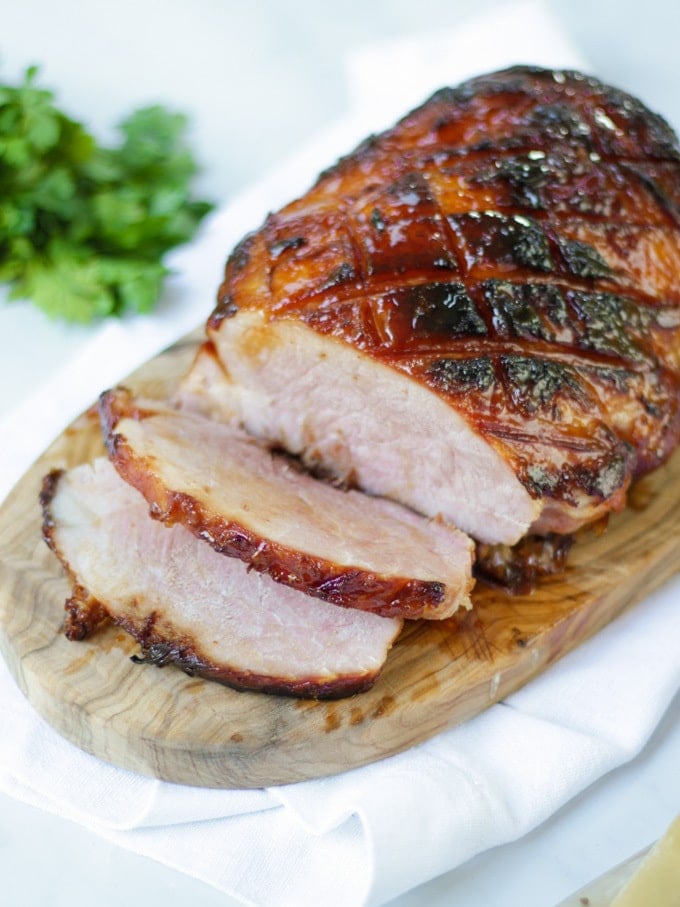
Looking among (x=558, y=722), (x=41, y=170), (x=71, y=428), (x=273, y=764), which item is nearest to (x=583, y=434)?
(x=558, y=722)

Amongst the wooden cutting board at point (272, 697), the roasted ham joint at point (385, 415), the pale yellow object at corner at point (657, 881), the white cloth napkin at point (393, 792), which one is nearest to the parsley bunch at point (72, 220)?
the roasted ham joint at point (385, 415)

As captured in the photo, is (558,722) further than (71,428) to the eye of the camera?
No

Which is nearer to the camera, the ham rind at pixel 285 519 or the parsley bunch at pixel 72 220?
the ham rind at pixel 285 519

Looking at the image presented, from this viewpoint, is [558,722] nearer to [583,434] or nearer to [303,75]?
[583,434]

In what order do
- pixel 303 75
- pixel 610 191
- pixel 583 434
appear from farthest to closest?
pixel 303 75, pixel 610 191, pixel 583 434

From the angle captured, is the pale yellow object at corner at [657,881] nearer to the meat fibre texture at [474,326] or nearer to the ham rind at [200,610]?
the ham rind at [200,610]

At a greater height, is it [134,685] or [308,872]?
[134,685]

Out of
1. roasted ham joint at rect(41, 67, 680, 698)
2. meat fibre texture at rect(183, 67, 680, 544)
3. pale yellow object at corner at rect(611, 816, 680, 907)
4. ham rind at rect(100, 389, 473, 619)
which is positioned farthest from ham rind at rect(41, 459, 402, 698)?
pale yellow object at corner at rect(611, 816, 680, 907)

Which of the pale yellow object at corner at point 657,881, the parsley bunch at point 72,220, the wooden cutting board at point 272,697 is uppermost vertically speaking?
the parsley bunch at point 72,220
